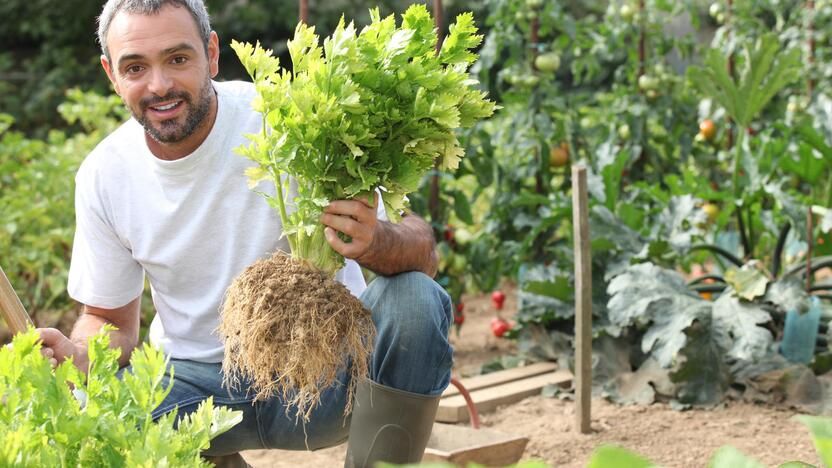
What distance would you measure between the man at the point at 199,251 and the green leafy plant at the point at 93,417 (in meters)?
0.76

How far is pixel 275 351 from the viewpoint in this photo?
205 cm

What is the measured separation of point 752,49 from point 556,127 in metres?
0.85

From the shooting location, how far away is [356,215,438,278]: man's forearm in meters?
2.17

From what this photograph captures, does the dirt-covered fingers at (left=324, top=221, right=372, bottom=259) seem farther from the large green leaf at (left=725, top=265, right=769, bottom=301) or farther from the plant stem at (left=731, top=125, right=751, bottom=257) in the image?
the plant stem at (left=731, top=125, right=751, bottom=257)

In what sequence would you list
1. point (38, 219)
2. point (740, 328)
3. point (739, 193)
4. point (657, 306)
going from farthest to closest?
point (38, 219) < point (739, 193) < point (657, 306) < point (740, 328)

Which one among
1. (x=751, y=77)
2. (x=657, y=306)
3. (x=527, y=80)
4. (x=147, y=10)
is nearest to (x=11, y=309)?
(x=147, y=10)

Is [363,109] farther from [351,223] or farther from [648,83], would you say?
[648,83]

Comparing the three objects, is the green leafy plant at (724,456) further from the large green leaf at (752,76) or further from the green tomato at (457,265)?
the large green leaf at (752,76)

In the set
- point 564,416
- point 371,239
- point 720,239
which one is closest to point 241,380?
point 371,239

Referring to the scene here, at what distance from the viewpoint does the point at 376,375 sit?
2307mm

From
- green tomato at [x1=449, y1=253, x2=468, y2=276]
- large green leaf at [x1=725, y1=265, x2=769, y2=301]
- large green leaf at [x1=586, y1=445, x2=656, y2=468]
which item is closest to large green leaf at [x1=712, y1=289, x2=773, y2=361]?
large green leaf at [x1=725, y1=265, x2=769, y2=301]

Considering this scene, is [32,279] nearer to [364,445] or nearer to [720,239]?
[364,445]

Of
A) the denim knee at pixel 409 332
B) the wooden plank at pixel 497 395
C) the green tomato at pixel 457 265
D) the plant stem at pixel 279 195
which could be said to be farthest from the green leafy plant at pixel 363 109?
the green tomato at pixel 457 265

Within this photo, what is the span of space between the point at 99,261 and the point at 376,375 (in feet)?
2.47
